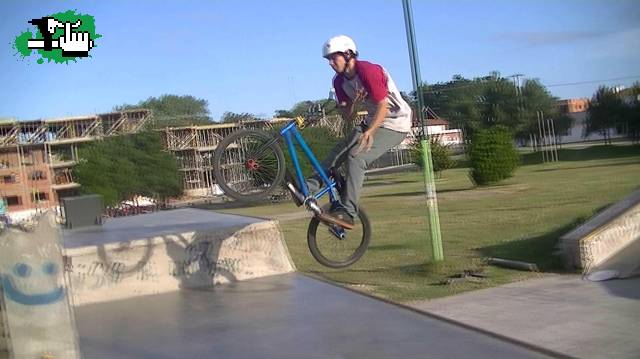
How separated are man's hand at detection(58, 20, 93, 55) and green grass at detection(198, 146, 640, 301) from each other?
5902 millimetres

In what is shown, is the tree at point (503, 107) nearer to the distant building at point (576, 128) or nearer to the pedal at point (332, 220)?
the distant building at point (576, 128)

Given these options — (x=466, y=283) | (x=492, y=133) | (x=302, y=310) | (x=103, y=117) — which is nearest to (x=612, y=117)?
(x=492, y=133)

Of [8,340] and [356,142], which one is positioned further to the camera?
[356,142]

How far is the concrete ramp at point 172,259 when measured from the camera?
8.32 metres

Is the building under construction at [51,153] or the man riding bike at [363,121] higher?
the building under construction at [51,153]

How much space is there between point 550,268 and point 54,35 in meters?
9.04

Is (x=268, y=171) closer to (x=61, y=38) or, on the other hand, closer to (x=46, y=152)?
(x=61, y=38)

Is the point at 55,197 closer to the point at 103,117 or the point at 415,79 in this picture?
the point at 103,117

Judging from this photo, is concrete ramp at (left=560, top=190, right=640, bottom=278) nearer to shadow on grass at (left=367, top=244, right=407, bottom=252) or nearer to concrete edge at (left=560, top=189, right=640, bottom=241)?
concrete edge at (left=560, top=189, right=640, bottom=241)

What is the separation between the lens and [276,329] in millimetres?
6074

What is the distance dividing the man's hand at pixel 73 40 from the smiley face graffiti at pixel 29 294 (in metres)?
3.71

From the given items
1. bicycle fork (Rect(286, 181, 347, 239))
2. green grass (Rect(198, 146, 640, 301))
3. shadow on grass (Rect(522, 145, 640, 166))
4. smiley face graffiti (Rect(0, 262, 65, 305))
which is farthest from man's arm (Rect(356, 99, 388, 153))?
shadow on grass (Rect(522, 145, 640, 166))

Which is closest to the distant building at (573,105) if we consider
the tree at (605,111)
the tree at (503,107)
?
the tree at (503,107)

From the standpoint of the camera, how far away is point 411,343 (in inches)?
212
